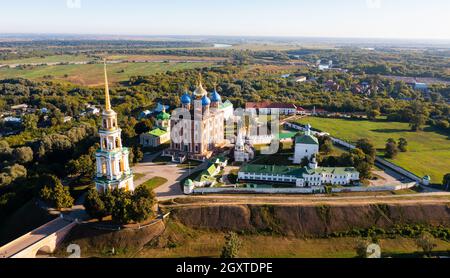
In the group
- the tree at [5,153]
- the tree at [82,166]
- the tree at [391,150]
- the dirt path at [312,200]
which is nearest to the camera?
the dirt path at [312,200]

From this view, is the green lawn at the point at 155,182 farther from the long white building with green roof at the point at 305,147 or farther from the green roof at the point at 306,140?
the green roof at the point at 306,140

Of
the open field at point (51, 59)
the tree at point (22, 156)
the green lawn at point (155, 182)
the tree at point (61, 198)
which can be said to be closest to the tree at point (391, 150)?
the green lawn at point (155, 182)

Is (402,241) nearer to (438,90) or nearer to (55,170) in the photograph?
(55,170)

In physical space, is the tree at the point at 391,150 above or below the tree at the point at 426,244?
above

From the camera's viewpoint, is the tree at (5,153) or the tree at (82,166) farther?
the tree at (5,153)

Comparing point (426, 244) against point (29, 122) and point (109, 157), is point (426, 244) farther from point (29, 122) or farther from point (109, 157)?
point (29, 122)

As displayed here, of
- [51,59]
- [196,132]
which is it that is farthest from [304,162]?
[51,59]
